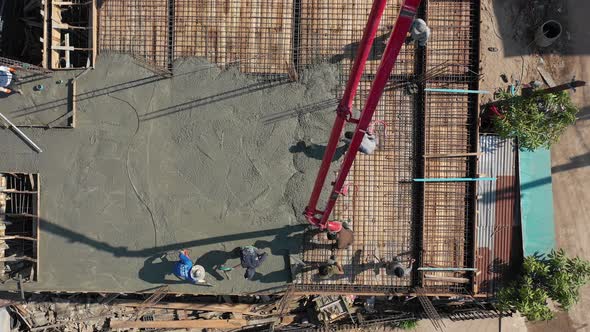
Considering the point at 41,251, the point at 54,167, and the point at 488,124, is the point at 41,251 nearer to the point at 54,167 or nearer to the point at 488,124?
the point at 54,167

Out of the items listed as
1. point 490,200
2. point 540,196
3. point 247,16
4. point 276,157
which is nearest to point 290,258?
point 276,157

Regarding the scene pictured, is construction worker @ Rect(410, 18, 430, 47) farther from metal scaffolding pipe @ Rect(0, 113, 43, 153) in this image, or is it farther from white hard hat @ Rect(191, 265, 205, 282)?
metal scaffolding pipe @ Rect(0, 113, 43, 153)

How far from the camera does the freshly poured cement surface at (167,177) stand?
12.0 metres

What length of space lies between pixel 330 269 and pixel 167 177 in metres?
5.54

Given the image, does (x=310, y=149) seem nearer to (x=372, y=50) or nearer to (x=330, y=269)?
(x=372, y=50)

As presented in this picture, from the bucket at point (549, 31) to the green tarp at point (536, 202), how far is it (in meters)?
3.82

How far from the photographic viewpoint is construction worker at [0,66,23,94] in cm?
1169

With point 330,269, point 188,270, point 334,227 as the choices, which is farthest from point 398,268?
point 188,270

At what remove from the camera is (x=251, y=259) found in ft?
37.7

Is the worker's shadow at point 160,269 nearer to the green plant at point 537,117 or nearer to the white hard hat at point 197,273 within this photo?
the white hard hat at point 197,273

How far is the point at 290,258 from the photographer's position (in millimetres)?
12000

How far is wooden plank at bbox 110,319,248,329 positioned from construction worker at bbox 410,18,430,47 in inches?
412

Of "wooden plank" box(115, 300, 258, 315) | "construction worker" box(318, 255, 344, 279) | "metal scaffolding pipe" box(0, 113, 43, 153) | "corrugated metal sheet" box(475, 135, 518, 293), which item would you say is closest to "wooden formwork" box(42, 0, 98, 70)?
"metal scaffolding pipe" box(0, 113, 43, 153)

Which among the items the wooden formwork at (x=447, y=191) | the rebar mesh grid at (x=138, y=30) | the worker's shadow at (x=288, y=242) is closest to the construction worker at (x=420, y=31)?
the wooden formwork at (x=447, y=191)
